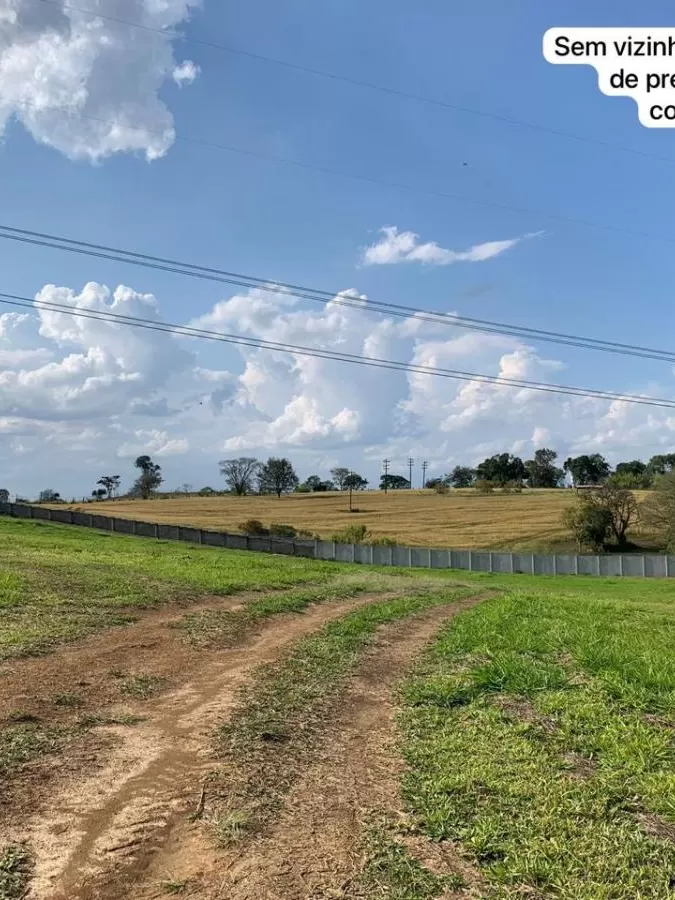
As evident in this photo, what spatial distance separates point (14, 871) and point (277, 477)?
114 metres

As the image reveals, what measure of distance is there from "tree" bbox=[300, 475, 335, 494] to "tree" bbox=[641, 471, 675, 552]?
77.5 m

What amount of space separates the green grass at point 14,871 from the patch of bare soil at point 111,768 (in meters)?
0.05

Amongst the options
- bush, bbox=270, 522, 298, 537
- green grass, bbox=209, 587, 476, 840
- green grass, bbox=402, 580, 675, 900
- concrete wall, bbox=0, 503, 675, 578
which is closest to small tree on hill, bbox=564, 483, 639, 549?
concrete wall, bbox=0, 503, 675, 578

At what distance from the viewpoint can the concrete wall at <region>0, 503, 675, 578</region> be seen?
4909 cm

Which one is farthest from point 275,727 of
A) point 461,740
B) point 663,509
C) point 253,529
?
point 253,529

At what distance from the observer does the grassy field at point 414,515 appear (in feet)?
222

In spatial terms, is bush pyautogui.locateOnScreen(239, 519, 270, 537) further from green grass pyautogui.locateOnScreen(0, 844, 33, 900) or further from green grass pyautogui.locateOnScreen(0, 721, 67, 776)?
green grass pyautogui.locateOnScreen(0, 844, 33, 900)

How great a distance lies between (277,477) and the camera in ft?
385

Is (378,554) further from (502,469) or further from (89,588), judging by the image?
(502,469)

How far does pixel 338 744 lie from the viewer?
6.01 metres

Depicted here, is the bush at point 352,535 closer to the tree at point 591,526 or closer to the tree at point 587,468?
the tree at point 591,526

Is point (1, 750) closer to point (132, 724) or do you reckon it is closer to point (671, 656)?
point (132, 724)

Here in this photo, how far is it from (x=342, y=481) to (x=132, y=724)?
125 metres

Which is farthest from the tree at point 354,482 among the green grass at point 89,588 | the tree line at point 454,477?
the green grass at point 89,588
